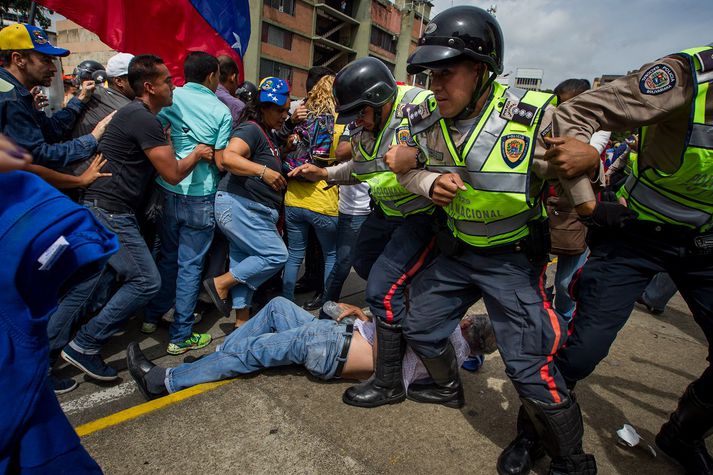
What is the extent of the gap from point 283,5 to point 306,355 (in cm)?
3384

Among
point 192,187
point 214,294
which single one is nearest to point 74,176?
point 192,187

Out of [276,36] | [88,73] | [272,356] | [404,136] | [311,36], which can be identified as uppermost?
[311,36]

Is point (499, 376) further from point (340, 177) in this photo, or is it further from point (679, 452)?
point (340, 177)

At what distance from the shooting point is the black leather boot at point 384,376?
2406mm

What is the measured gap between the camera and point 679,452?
6.98 ft

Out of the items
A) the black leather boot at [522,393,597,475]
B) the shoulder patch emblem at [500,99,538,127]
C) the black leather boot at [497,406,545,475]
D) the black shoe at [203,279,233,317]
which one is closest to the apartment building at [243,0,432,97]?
the black shoe at [203,279,233,317]

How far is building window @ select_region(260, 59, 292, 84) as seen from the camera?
99.0 feet

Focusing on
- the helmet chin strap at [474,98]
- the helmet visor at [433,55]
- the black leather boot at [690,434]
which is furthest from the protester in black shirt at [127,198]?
the black leather boot at [690,434]

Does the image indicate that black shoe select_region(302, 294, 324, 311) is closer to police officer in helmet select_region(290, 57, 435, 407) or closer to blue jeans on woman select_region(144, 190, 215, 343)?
blue jeans on woman select_region(144, 190, 215, 343)

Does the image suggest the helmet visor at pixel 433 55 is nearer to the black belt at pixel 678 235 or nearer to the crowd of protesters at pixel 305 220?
the crowd of protesters at pixel 305 220

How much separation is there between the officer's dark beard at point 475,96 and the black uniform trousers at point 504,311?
627mm

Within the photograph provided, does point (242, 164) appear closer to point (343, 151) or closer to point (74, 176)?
point (343, 151)

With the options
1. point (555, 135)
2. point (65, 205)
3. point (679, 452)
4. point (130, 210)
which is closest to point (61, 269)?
point (65, 205)

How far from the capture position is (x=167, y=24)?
13.7ft
